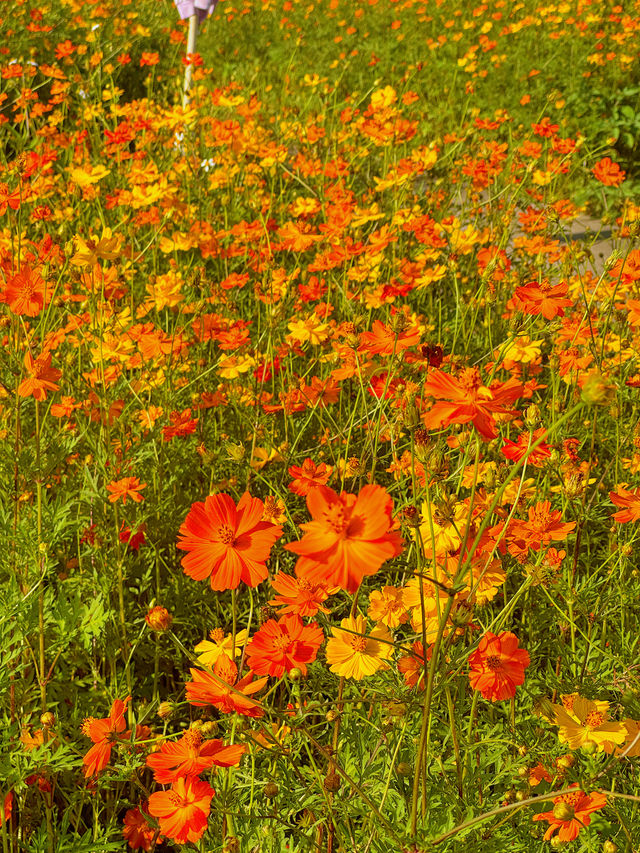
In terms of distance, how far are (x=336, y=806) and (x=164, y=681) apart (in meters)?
0.87

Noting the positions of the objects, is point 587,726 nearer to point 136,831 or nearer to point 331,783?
point 331,783

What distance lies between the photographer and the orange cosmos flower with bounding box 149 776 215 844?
0.88 metres

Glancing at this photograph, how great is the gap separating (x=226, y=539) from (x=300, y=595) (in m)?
0.16

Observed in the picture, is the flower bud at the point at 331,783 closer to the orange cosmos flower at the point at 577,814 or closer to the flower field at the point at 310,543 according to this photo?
the flower field at the point at 310,543

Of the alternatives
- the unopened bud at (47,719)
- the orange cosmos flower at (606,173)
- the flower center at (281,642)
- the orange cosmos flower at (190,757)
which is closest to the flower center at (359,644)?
the flower center at (281,642)

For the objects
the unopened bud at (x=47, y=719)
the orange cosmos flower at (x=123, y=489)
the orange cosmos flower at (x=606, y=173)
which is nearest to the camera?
the unopened bud at (x=47, y=719)

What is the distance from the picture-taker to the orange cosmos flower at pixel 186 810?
0.88m

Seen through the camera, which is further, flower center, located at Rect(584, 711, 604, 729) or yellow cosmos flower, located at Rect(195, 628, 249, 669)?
yellow cosmos flower, located at Rect(195, 628, 249, 669)

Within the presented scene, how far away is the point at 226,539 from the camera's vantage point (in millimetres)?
912

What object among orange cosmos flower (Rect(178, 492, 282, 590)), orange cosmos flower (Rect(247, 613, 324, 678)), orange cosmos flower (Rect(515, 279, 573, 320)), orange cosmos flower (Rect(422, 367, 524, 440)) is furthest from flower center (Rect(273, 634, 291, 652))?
orange cosmos flower (Rect(515, 279, 573, 320))

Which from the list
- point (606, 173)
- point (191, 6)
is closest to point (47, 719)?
point (606, 173)

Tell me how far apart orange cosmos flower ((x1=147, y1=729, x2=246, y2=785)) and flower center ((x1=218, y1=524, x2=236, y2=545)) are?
0.23 m

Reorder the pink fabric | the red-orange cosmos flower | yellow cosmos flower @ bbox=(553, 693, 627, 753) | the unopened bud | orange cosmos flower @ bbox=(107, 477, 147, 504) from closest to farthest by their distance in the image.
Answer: yellow cosmos flower @ bbox=(553, 693, 627, 753) → the unopened bud → the red-orange cosmos flower → orange cosmos flower @ bbox=(107, 477, 147, 504) → the pink fabric

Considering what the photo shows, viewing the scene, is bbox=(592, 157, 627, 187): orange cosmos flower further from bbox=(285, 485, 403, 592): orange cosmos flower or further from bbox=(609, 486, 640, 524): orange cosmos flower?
bbox=(285, 485, 403, 592): orange cosmos flower
